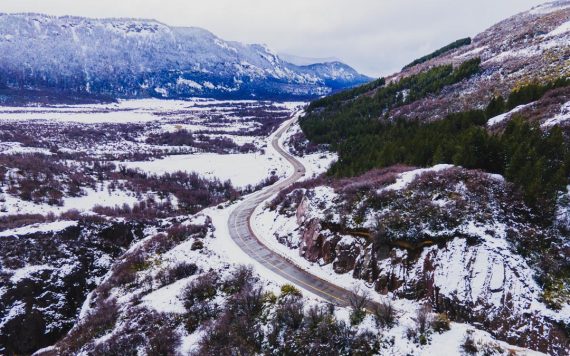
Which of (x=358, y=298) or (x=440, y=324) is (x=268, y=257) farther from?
(x=440, y=324)

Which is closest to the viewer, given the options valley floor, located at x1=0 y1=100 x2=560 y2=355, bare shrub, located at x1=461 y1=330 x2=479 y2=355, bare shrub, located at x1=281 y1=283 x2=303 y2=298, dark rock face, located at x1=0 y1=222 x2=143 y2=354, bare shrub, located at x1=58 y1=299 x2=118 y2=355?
bare shrub, located at x1=461 y1=330 x2=479 y2=355

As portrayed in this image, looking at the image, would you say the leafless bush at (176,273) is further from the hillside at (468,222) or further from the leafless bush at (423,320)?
the leafless bush at (423,320)

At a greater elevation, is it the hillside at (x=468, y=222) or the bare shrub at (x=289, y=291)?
the hillside at (x=468, y=222)

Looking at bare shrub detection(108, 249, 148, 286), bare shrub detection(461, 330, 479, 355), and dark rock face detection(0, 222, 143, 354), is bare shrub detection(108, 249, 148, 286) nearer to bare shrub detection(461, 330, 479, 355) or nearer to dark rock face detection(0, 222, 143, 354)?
dark rock face detection(0, 222, 143, 354)

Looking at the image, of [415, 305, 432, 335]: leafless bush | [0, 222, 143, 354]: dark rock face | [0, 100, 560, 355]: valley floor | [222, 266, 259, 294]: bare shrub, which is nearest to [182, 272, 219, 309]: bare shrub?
[0, 100, 560, 355]: valley floor

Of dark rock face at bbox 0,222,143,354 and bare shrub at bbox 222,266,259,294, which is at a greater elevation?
bare shrub at bbox 222,266,259,294

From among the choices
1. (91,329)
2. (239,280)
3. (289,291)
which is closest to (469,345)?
(289,291)

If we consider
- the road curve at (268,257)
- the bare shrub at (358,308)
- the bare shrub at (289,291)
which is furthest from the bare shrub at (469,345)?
the bare shrub at (289,291)

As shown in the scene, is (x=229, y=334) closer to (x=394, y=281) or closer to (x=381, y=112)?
(x=394, y=281)
